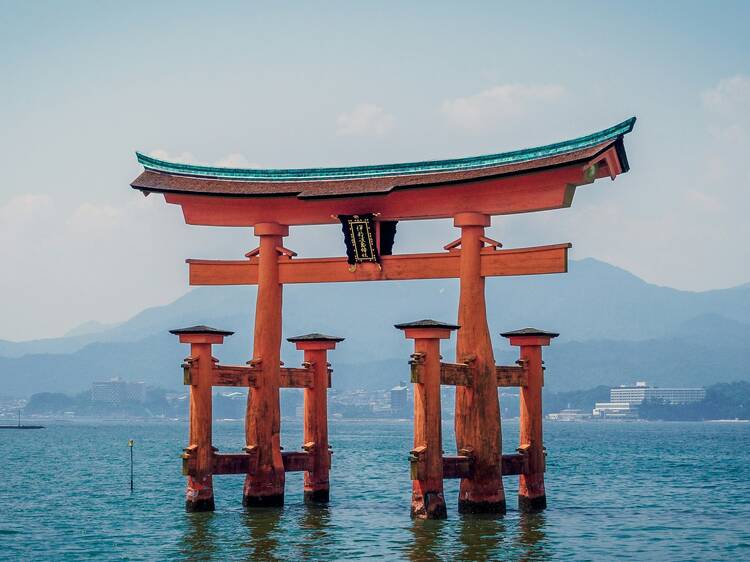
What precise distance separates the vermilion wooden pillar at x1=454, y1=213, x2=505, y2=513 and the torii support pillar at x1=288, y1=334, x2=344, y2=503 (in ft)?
14.8

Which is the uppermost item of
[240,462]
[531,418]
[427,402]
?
[427,402]

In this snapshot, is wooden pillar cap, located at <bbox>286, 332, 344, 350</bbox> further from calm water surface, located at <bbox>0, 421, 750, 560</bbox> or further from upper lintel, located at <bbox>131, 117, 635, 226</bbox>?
calm water surface, located at <bbox>0, 421, 750, 560</bbox>

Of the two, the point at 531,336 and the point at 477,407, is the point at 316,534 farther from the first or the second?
the point at 531,336

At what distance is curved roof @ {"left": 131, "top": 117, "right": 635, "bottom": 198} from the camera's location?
26.2 meters

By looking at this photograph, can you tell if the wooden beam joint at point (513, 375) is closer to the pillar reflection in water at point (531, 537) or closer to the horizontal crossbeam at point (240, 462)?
the pillar reflection in water at point (531, 537)

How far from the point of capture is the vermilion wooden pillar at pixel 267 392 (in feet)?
95.1

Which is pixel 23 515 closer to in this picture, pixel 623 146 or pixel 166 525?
pixel 166 525

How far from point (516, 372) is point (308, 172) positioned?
Answer: 7.25 m

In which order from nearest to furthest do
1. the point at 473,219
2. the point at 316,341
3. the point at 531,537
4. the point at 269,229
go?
the point at 531,537 → the point at 473,219 → the point at 269,229 → the point at 316,341

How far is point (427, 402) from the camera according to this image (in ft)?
83.5

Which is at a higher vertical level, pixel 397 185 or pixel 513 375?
pixel 397 185

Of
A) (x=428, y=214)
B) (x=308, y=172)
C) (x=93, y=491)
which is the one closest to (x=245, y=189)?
(x=308, y=172)

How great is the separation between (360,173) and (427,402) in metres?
7.19

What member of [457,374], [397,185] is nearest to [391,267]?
[397,185]
